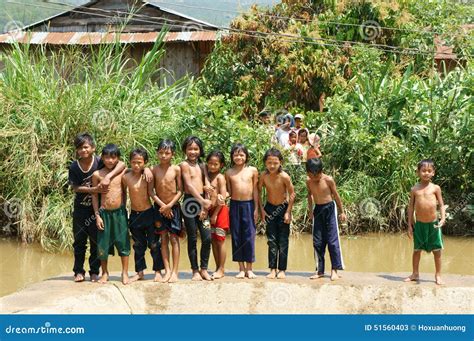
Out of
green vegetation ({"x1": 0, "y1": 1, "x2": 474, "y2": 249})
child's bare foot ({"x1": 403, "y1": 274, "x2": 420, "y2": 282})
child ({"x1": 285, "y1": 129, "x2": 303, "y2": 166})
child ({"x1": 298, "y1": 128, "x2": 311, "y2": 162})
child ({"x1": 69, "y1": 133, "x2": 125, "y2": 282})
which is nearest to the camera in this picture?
child ({"x1": 69, "y1": 133, "x2": 125, "y2": 282})

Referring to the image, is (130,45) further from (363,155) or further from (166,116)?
(363,155)

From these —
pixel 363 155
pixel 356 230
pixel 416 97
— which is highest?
pixel 416 97

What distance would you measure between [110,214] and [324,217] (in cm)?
188

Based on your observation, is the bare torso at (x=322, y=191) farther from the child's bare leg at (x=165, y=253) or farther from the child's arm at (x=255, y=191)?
the child's bare leg at (x=165, y=253)

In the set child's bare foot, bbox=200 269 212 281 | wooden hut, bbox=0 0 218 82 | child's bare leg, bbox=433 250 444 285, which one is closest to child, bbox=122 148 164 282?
child's bare foot, bbox=200 269 212 281

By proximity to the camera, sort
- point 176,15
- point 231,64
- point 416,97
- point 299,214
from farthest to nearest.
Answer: point 176,15 → point 231,64 → point 416,97 → point 299,214

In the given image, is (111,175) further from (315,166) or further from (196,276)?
(315,166)

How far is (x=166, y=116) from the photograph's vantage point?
10.8 metres

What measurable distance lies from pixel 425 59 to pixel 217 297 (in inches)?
355

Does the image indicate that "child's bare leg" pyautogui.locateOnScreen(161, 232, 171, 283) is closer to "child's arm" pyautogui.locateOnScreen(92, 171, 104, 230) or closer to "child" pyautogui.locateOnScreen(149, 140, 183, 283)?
"child" pyautogui.locateOnScreen(149, 140, 183, 283)

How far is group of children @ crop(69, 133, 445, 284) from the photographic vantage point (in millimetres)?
6250

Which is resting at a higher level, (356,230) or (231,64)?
(231,64)

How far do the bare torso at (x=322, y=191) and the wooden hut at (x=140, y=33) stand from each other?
8.86 m

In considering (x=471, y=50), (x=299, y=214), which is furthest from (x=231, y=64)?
(x=471, y=50)
